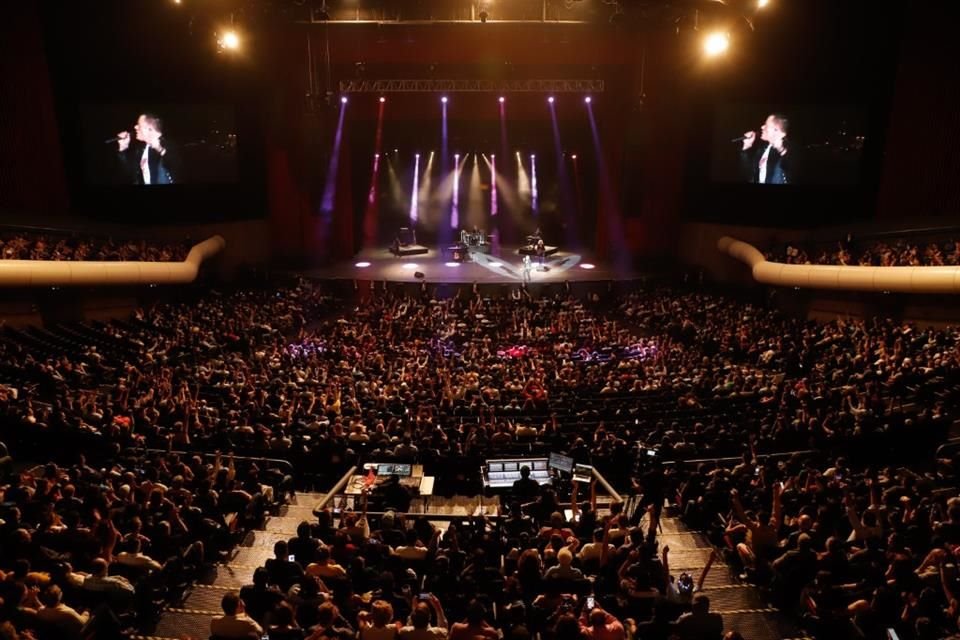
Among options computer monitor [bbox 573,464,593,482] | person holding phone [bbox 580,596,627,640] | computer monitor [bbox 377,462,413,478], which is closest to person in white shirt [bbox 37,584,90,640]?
person holding phone [bbox 580,596,627,640]

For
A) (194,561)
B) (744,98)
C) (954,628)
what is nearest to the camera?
(954,628)

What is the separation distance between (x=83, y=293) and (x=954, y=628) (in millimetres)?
21277

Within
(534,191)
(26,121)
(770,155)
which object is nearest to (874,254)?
(770,155)

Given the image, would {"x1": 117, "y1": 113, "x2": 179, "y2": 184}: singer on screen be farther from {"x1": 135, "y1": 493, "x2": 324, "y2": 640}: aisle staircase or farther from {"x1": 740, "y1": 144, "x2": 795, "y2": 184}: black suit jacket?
{"x1": 740, "y1": 144, "x2": 795, "y2": 184}: black suit jacket

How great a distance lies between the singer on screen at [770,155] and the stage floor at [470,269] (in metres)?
5.87

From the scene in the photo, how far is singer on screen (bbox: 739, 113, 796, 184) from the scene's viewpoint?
2527 centimetres

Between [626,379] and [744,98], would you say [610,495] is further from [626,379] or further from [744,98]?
[744,98]

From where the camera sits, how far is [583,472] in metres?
10.0

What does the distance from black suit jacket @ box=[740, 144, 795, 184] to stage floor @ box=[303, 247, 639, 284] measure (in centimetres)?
577

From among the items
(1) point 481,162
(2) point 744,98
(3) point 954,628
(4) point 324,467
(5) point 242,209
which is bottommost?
(4) point 324,467

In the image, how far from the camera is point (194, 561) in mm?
7094

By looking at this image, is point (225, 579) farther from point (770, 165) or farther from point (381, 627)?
point (770, 165)

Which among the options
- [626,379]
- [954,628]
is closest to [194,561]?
[954,628]

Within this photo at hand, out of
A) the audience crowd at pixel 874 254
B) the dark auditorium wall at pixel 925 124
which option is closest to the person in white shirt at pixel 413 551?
the audience crowd at pixel 874 254
